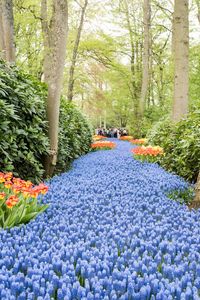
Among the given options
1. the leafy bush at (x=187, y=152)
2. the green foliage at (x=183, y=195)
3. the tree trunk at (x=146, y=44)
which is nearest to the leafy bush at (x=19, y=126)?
the green foliage at (x=183, y=195)

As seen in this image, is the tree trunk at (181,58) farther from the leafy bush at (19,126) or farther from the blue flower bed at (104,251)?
the blue flower bed at (104,251)

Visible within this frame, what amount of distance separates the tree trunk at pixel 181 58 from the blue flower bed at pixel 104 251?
6.15 meters

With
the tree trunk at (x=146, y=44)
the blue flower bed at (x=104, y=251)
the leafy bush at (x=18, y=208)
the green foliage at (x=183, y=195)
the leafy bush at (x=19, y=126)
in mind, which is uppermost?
the tree trunk at (x=146, y=44)

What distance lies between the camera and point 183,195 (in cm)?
510

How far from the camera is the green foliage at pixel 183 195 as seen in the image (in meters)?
4.86

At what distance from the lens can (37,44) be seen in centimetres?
2342

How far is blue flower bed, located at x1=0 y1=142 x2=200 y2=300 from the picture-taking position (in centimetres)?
204

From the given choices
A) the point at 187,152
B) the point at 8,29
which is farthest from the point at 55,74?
the point at 8,29

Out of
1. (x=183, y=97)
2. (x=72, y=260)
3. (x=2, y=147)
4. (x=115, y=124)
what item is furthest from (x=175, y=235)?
(x=115, y=124)

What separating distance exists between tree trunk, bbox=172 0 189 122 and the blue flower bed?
615 cm

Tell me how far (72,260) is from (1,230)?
0.93 meters

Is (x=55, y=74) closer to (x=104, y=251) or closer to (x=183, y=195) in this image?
(x=183, y=195)

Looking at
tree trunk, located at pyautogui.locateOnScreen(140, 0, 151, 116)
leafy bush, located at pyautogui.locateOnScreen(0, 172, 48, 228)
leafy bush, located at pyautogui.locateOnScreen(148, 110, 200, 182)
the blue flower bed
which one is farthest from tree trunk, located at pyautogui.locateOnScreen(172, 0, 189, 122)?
tree trunk, located at pyautogui.locateOnScreen(140, 0, 151, 116)

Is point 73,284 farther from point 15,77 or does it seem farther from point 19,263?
point 15,77
